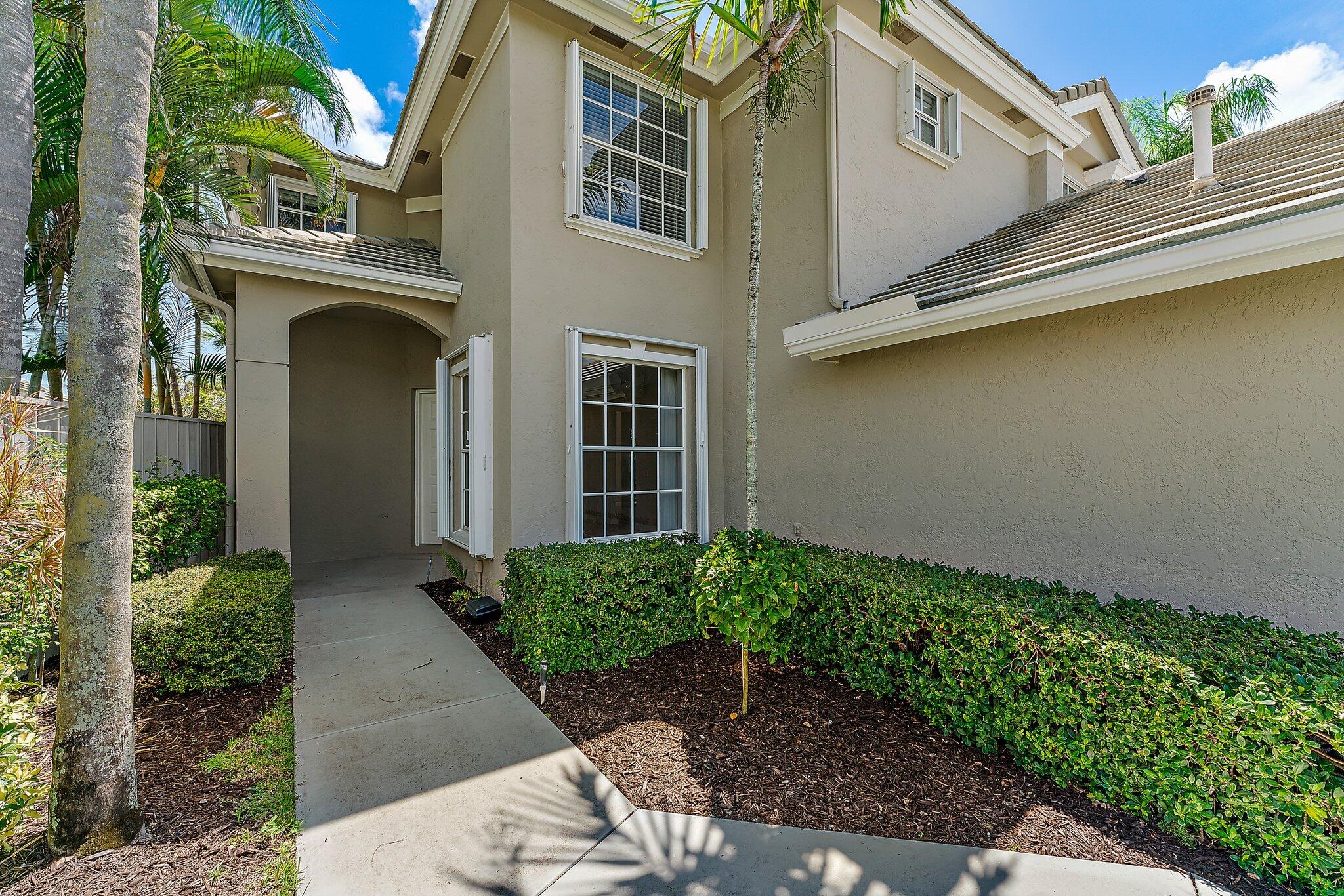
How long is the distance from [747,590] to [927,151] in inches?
220

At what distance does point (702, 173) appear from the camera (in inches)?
247

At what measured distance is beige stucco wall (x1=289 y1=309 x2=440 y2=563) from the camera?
8.05 metres

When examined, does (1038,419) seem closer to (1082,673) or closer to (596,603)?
(1082,673)

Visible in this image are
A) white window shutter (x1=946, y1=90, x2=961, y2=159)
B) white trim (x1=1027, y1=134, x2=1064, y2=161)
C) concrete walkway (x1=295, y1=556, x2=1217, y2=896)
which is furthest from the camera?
white trim (x1=1027, y1=134, x2=1064, y2=161)

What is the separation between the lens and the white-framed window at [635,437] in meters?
5.61

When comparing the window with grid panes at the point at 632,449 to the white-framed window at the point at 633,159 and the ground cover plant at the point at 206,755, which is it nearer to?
the white-framed window at the point at 633,159

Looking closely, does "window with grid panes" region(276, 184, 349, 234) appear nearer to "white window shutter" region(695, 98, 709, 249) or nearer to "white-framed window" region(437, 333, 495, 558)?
"white-framed window" region(437, 333, 495, 558)

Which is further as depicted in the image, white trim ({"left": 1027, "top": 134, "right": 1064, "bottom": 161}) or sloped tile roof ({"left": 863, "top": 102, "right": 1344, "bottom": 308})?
white trim ({"left": 1027, "top": 134, "right": 1064, "bottom": 161})

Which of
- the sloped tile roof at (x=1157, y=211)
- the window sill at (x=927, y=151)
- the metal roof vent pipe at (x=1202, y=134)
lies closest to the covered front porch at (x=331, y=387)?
the window sill at (x=927, y=151)

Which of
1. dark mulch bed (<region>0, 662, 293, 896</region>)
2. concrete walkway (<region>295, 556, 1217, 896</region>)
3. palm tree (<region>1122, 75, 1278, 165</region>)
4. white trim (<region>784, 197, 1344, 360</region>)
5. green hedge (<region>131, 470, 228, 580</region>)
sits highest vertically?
palm tree (<region>1122, 75, 1278, 165</region>)

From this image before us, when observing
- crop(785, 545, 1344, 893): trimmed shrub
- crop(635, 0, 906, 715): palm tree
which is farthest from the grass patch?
crop(785, 545, 1344, 893): trimmed shrub

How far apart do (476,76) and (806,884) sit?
24.5ft

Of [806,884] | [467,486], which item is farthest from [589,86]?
[806,884]

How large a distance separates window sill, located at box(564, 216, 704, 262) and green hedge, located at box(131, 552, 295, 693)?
4.13 metres
